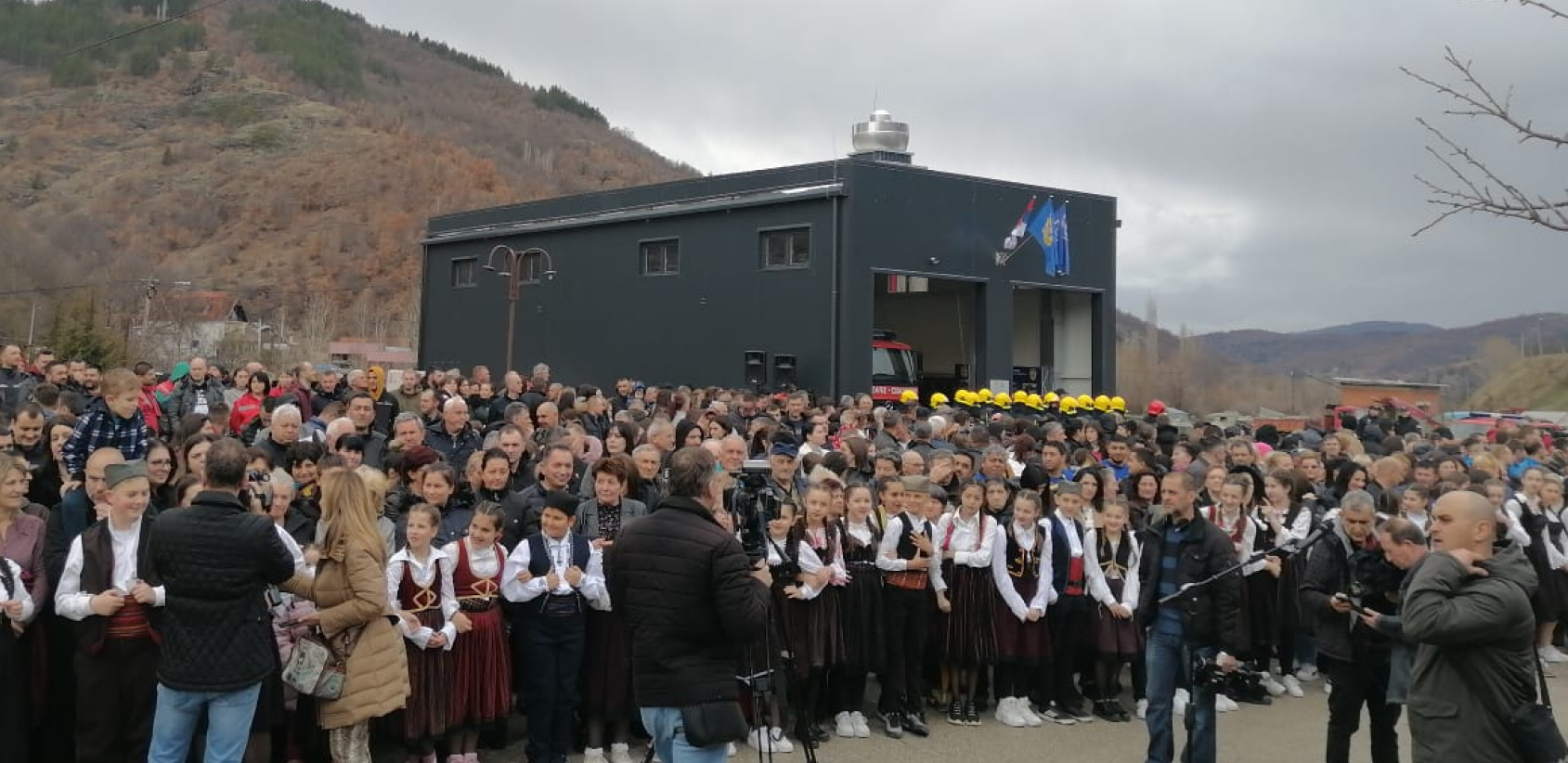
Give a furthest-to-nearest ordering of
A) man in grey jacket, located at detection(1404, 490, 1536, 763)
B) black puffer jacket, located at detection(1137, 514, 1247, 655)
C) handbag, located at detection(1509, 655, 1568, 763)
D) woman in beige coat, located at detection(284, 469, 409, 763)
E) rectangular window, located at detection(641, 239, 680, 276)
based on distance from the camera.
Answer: rectangular window, located at detection(641, 239, 680, 276), black puffer jacket, located at detection(1137, 514, 1247, 655), woman in beige coat, located at detection(284, 469, 409, 763), man in grey jacket, located at detection(1404, 490, 1536, 763), handbag, located at detection(1509, 655, 1568, 763)

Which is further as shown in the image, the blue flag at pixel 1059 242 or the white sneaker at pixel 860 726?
the blue flag at pixel 1059 242

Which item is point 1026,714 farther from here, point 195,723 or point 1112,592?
point 195,723

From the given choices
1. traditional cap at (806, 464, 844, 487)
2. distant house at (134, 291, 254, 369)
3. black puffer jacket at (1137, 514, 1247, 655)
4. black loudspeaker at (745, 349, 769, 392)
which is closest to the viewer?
black puffer jacket at (1137, 514, 1247, 655)

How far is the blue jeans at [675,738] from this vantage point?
473 centimetres

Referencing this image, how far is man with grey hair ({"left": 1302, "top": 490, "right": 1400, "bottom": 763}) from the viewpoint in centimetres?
622

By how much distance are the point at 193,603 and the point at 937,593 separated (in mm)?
4846

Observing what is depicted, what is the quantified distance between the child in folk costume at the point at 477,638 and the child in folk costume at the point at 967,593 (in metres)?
3.07

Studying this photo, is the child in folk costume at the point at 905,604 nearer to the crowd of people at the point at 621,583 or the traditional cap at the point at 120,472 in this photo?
the crowd of people at the point at 621,583

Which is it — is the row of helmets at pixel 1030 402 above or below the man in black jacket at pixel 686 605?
above

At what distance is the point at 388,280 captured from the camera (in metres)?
95.1

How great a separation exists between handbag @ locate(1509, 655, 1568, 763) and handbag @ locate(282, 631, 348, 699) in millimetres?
5245

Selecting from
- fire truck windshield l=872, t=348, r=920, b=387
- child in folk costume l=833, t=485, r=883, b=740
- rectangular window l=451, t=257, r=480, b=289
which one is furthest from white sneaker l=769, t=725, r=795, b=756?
rectangular window l=451, t=257, r=480, b=289

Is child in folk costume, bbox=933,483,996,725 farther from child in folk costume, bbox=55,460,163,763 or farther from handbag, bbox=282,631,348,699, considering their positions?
child in folk costume, bbox=55,460,163,763

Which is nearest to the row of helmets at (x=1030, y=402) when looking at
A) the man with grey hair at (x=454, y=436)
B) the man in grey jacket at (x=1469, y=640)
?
the man with grey hair at (x=454, y=436)
